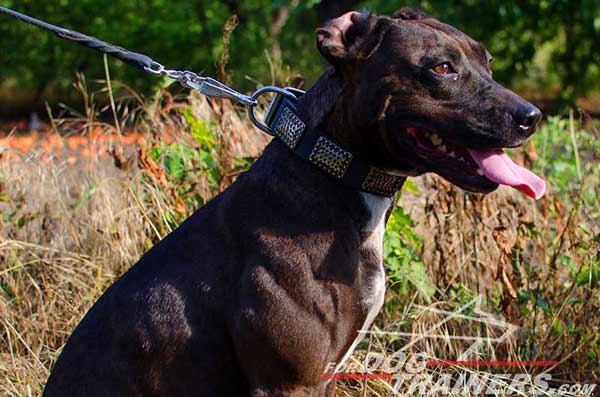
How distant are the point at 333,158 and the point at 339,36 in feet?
1.25

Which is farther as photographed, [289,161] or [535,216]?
[535,216]

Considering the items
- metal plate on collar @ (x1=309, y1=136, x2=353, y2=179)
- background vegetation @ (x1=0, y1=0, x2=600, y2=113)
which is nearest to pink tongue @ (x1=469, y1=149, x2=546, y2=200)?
metal plate on collar @ (x1=309, y1=136, x2=353, y2=179)

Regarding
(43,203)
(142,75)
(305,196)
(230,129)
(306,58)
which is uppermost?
(305,196)

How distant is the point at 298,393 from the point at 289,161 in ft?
2.35

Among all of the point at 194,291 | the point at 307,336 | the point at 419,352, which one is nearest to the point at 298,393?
the point at 307,336

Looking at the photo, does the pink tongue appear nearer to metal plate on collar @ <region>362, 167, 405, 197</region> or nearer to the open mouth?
the open mouth

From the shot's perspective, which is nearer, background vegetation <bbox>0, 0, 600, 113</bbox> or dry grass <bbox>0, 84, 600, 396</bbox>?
dry grass <bbox>0, 84, 600, 396</bbox>

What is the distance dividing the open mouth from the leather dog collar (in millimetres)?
178

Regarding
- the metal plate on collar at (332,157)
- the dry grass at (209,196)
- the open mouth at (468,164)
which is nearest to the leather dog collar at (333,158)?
the metal plate on collar at (332,157)

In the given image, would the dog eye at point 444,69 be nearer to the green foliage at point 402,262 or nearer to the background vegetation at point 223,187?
the background vegetation at point 223,187

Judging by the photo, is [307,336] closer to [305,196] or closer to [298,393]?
[298,393]

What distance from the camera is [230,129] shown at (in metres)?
5.05

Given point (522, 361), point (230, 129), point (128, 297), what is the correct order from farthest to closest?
point (230, 129) → point (522, 361) → point (128, 297)

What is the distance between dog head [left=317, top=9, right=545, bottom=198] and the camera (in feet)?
8.85
